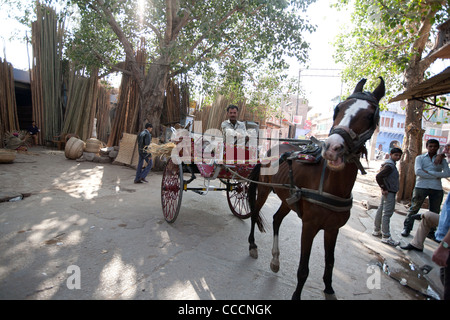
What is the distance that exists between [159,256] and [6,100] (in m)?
11.0

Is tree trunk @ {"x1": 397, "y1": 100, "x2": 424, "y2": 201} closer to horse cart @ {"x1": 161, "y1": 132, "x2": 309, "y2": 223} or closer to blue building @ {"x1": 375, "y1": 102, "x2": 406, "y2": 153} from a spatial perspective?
horse cart @ {"x1": 161, "y1": 132, "x2": 309, "y2": 223}

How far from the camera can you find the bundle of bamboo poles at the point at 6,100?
9.68 metres

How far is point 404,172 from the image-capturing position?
742 cm

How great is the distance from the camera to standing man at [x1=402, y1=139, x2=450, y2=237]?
473 cm

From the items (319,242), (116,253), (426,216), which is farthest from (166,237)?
(426,216)

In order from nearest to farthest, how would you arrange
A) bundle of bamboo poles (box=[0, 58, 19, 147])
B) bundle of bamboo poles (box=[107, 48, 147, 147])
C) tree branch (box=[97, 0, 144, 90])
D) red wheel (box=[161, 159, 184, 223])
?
red wheel (box=[161, 159, 184, 223]) < tree branch (box=[97, 0, 144, 90]) < bundle of bamboo poles (box=[0, 58, 19, 147]) < bundle of bamboo poles (box=[107, 48, 147, 147])

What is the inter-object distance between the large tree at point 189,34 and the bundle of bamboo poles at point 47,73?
172cm

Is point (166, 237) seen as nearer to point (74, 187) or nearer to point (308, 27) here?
point (74, 187)

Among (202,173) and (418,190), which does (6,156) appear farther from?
(418,190)

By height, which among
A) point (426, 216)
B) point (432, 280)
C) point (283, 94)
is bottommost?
point (432, 280)

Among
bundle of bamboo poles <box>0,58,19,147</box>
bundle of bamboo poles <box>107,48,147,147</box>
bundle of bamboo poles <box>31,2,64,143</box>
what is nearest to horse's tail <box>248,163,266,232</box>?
bundle of bamboo poles <box>107,48,147,147</box>

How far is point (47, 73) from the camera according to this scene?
1135 centimetres

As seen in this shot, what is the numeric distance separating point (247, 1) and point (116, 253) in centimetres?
731

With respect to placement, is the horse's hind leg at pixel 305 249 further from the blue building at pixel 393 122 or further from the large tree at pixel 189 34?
the blue building at pixel 393 122
